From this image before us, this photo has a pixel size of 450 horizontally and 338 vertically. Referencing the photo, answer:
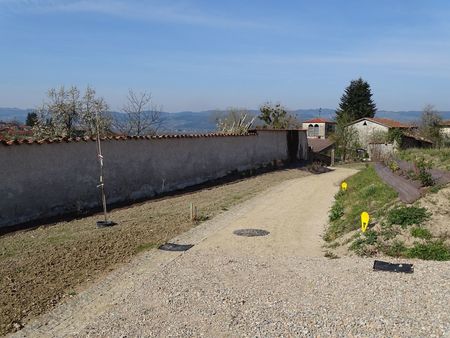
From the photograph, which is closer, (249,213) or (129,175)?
(249,213)

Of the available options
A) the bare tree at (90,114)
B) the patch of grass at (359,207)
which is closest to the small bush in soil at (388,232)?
the patch of grass at (359,207)

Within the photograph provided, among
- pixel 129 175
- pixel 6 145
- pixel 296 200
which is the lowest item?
pixel 296 200

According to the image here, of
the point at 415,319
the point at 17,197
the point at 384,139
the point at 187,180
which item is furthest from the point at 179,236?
the point at 384,139

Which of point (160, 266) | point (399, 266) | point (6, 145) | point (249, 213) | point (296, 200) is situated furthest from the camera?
point (296, 200)

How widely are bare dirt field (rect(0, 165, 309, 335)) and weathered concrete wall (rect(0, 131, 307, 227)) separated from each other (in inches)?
41.4

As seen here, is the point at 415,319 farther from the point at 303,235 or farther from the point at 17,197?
the point at 17,197

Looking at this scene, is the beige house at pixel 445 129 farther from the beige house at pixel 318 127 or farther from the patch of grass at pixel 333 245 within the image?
the patch of grass at pixel 333 245

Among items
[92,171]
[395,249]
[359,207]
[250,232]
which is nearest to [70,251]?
[250,232]

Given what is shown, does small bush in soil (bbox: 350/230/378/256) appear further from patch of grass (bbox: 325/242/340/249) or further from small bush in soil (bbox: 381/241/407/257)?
patch of grass (bbox: 325/242/340/249)

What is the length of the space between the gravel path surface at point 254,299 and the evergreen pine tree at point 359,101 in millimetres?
66555

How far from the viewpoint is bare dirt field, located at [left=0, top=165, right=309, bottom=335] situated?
709cm

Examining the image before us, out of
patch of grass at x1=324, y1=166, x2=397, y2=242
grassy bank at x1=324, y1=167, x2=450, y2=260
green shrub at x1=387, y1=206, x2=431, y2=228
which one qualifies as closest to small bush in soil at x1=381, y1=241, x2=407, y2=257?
grassy bank at x1=324, y1=167, x2=450, y2=260

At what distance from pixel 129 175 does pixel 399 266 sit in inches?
450

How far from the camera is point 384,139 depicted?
41.9 m
